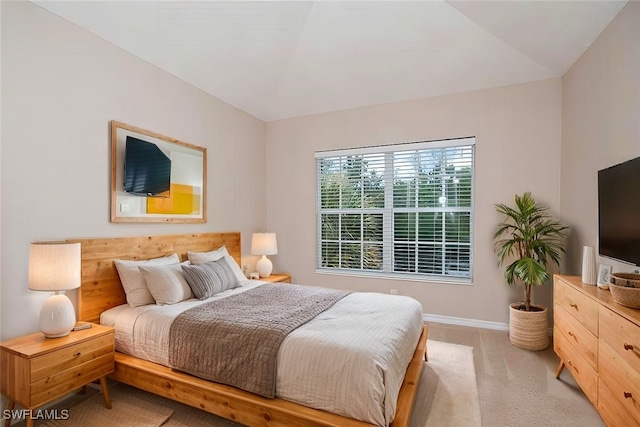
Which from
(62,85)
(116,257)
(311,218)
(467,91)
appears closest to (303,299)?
(116,257)

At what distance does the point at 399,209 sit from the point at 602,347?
8.64 ft

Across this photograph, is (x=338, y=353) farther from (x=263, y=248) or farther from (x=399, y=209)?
(x=399, y=209)

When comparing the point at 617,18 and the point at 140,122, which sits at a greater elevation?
the point at 617,18

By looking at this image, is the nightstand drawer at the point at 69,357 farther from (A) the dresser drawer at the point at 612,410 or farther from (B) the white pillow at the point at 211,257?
(A) the dresser drawer at the point at 612,410

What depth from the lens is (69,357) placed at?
2.08 metres

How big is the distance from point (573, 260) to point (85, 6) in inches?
191

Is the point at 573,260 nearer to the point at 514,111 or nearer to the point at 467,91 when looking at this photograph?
the point at 514,111

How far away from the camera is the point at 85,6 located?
2492 millimetres

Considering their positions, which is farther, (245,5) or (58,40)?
(245,5)

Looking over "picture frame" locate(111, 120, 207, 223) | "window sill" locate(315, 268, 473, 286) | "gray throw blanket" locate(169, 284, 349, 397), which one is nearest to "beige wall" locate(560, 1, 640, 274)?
"window sill" locate(315, 268, 473, 286)

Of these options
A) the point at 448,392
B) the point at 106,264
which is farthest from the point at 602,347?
the point at 106,264

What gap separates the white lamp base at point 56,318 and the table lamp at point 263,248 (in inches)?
89.0

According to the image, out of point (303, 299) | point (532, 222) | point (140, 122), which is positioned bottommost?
point (303, 299)

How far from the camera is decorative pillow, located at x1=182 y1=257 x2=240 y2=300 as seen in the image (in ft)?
9.44
